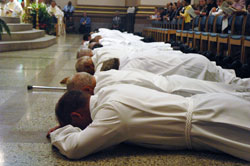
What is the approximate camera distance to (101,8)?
21.0 metres

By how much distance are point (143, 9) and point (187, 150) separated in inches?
611

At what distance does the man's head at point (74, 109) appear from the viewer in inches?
79.1

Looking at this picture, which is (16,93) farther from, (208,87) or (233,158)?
(233,158)

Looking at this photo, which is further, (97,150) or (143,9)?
(143,9)

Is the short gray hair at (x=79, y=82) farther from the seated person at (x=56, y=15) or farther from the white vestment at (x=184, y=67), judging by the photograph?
the seated person at (x=56, y=15)

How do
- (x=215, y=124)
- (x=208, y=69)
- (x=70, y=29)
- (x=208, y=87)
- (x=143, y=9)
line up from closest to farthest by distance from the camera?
(x=215, y=124), (x=208, y=87), (x=208, y=69), (x=143, y=9), (x=70, y=29)

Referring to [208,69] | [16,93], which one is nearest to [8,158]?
[16,93]

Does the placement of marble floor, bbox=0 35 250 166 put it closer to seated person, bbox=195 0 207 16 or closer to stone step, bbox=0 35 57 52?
stone step, bbox=0 35 57 52

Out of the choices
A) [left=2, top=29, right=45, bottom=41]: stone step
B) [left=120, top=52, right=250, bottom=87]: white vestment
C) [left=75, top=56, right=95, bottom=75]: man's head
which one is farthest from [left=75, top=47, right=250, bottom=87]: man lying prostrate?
[left=2, top=29, right=45, bottom=41]: stone step

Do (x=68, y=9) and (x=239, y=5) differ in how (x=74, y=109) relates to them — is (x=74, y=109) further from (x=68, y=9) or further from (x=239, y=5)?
(x=68, y=9)

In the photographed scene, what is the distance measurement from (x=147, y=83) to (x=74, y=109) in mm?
825

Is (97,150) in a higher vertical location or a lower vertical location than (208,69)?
lower

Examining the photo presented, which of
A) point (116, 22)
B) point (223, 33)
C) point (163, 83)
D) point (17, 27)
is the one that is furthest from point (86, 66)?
point (116, 22)

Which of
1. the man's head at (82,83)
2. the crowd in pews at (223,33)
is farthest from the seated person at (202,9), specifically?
the man's head at (82,83)
